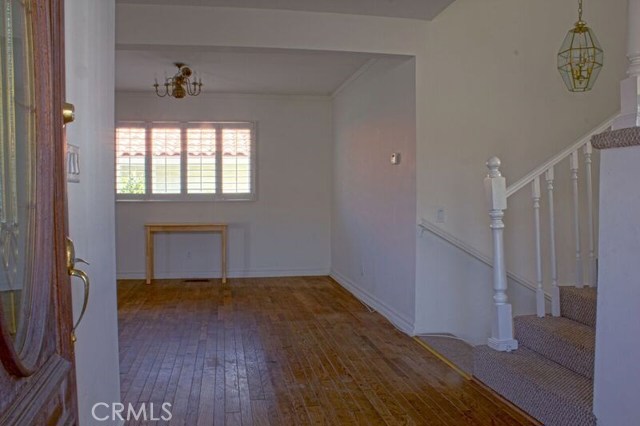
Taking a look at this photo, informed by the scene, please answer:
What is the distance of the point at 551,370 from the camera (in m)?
2.87

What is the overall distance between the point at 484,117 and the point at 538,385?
7.94ft

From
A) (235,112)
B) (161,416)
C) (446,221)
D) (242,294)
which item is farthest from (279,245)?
(161,416)

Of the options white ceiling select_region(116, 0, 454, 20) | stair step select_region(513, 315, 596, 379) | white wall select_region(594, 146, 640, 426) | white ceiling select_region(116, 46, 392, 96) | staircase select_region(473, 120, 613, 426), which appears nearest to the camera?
white wall select_region(594, 146, 640, 426)

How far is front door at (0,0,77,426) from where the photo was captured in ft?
2.72

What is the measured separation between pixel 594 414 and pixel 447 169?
7.96ft

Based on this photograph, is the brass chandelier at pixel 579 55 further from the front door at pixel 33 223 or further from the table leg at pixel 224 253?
the table leg at pixel 224 253

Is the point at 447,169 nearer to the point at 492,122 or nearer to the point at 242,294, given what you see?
the point at 492,122

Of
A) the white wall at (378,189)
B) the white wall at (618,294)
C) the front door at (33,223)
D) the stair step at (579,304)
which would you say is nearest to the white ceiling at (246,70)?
the white wall at (378,189)

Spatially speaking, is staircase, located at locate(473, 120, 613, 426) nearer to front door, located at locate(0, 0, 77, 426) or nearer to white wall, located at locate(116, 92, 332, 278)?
front door, located at locate(0, 0, 77, 426)

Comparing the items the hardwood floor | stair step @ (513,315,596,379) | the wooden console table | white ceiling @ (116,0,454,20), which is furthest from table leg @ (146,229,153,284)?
stair step @ (513,315,596,379)

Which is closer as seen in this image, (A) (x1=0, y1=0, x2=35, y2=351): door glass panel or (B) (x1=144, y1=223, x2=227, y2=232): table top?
(A) (x1=0, y1=0, x2=35, y2=351): door glass panel

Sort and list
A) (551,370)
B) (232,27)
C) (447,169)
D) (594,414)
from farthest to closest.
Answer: (447,169)
(232,27)
(551,370)
(594,414)

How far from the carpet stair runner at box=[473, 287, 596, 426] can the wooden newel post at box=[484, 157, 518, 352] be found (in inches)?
3.1

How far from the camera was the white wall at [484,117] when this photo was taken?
4438mm
